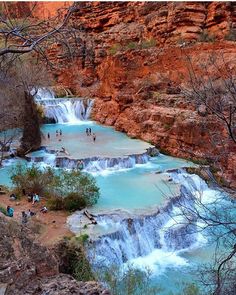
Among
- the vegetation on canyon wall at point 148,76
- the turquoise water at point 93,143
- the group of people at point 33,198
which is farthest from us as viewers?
the vegetation on canyon wall at point 148,76

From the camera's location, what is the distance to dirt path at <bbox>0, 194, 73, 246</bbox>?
932 centimetres

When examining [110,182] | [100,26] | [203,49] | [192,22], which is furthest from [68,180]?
[100,26]

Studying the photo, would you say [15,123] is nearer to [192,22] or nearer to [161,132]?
[161,132]

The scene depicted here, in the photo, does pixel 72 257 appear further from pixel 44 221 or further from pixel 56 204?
pixel 56 204

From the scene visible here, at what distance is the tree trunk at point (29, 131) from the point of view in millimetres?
18438

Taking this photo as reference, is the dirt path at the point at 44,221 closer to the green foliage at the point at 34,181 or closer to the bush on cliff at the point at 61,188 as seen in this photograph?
the bush on cliff at the point at 61,188

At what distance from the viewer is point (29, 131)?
61.2 feet

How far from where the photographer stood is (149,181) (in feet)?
48.4

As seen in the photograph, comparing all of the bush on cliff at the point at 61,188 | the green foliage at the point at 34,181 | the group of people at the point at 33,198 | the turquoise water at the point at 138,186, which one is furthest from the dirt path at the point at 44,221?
the turquoise water at the point at 138,186

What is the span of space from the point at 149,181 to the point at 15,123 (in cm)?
802

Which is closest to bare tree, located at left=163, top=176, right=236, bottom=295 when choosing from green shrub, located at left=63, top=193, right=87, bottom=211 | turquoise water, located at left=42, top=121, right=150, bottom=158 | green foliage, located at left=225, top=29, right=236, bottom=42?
green shrub, located at left=63, top=193, right=87, bottom=211

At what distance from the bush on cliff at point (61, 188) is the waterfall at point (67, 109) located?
1398 centimetres

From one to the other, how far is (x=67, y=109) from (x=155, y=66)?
7348 millimetres

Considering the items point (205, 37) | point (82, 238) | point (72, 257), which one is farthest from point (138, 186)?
point (205, 37)
